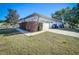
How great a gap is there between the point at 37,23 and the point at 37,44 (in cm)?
35

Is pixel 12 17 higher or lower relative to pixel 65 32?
higher

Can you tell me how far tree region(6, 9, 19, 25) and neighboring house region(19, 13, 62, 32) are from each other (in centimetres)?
10

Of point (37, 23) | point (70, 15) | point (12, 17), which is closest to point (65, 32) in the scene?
point (70, 15)

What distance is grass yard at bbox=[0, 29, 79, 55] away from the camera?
2.60 metres

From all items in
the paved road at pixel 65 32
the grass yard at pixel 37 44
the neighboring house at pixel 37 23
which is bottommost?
the grass yard at pixel 37 44

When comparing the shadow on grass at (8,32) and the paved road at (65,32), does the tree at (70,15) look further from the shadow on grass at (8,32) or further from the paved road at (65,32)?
the shadow on grass at (8,32)

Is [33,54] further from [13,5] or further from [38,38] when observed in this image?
[13,5]

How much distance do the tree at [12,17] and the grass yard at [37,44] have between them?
0.45ft

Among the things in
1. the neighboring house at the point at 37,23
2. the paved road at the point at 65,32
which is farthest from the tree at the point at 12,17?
the paved road at the point at 65,32

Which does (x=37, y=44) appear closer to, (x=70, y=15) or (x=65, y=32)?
(x=65, y=32)

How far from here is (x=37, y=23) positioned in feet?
8.97

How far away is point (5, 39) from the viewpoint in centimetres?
266

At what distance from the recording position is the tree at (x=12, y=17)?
2.65m
